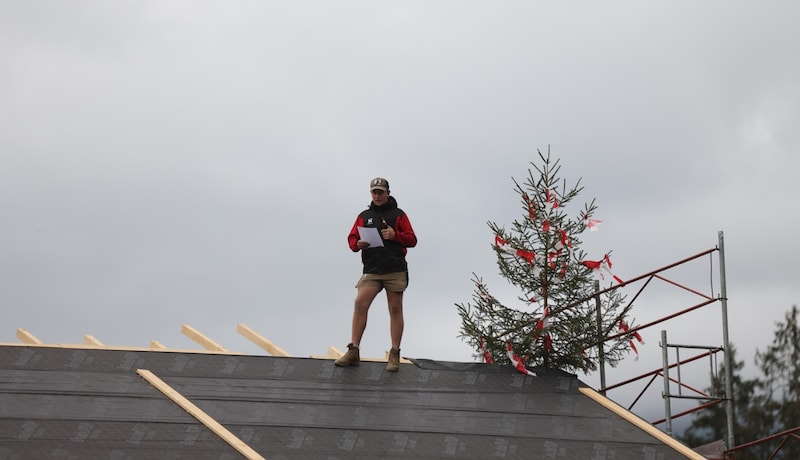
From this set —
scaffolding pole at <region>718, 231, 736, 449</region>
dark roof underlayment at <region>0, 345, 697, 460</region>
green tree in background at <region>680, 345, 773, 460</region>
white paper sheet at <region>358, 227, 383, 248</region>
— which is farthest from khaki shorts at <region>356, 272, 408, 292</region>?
green tree in background at <region>680, 345, 773, 460</region>

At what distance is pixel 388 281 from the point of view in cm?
1020

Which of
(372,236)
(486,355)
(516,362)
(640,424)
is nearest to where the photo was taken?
(640,424)

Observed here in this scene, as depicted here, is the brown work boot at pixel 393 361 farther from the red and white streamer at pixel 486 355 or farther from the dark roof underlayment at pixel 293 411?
the red and white streamer at pixel 486 355

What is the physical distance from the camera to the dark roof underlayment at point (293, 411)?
328 inches

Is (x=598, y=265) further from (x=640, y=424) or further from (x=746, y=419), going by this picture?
(x=746, y=419)

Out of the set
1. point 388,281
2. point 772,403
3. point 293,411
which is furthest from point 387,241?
point 772,403

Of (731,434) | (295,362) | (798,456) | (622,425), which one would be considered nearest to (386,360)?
(295,362)

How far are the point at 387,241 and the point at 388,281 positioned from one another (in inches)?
14.8

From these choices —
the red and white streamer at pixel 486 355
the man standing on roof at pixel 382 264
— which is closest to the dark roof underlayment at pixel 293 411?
the man standing on roof at pixel 382 264

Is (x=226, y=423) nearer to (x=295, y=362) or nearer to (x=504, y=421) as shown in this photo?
(x=295, y=362)

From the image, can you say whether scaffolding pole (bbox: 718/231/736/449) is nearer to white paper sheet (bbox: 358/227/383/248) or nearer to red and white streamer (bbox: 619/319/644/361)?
red and white streamer (bbox: 619/319/644/361)

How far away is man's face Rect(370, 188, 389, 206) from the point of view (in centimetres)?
1013

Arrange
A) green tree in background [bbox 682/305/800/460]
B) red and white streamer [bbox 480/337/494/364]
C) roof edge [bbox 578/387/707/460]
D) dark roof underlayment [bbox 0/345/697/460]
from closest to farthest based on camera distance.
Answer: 1. dark roof underlayment [bbox 0/345/697/460]
2. roof edge [bbox 578/387/707/460]
3. red and white streamer [bbox 480/337/494/364]
4. green tree in background [bbox 682/305/800/460]

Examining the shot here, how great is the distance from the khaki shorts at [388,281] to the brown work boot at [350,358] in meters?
0.59
